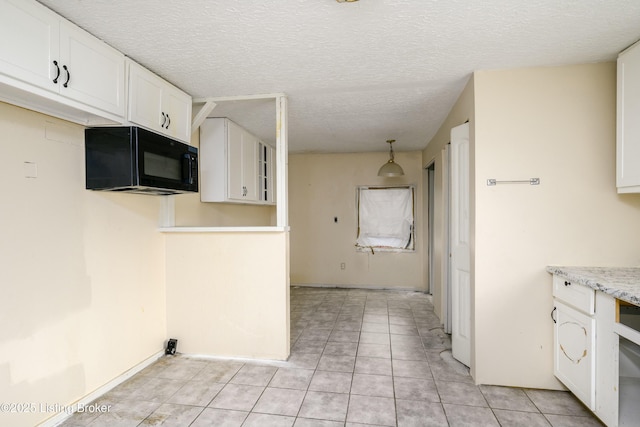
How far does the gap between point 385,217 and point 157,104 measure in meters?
3.89

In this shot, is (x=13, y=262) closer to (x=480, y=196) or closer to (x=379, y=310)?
(x=480, y=196)

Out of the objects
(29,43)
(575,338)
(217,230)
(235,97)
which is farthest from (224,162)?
(575,338)

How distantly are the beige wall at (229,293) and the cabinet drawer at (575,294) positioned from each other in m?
1.99

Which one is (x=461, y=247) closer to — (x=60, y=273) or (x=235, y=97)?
(x=235, y=97)

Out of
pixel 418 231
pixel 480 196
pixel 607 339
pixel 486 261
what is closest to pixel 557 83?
pixel 480 196

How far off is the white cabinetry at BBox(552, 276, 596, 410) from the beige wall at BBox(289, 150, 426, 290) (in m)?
3.09

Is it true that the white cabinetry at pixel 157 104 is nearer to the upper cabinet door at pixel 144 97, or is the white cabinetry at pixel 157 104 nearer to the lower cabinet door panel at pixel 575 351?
the upper cabinet door at pixel 144 97

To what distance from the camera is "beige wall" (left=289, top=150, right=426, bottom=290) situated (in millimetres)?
5348

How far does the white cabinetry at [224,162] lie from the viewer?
11.1ft

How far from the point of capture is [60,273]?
194 centimetres

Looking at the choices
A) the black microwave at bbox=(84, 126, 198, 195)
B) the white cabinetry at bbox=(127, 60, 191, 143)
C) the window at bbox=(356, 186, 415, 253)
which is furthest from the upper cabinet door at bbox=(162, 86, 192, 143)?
the window at bbox=(356, 186, 415, 253)

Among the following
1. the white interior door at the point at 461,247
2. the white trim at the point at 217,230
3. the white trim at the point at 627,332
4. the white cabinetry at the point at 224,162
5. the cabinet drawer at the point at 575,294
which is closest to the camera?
the white trim at the point at 627,332

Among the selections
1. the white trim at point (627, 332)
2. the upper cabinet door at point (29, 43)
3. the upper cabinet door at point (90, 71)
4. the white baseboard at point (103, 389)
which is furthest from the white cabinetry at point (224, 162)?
the white trim at point (627, 332)

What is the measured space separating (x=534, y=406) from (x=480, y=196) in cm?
140
